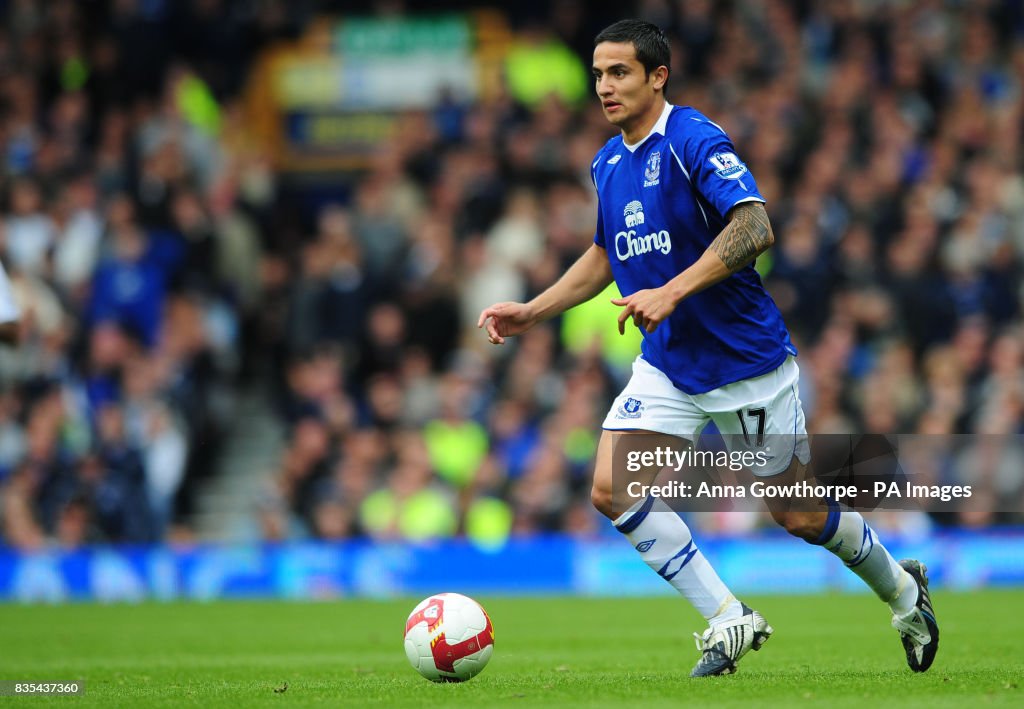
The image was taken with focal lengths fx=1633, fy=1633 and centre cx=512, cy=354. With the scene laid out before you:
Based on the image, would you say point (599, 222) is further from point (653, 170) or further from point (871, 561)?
point (871, 561)

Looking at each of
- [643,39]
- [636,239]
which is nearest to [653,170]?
[636,239]

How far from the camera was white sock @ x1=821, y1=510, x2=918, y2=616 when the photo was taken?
7160 millimetres

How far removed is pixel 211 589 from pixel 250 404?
3270 mm

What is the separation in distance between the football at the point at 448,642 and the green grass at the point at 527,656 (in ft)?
0.31

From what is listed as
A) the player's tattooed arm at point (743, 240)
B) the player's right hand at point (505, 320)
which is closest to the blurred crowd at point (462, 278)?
the player's right hand at point (505, 320)

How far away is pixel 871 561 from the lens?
721 centimetres

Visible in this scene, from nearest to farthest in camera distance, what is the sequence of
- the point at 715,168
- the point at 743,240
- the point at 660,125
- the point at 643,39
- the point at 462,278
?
the point at 743,240, the point at 715,168, the point at 643,39, the point at 660,125, the point at 462,278

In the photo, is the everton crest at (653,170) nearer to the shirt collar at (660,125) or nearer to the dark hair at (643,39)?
the shirt collar at (660,125)

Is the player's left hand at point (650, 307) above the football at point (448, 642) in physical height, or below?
above

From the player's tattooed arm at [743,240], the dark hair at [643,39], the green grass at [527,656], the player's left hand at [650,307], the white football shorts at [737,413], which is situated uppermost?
the dark hair at [643,39]

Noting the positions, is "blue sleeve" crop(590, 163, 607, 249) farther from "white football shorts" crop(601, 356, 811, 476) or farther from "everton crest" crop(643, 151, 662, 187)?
"white football shorts" crop(601, 356, 811, 476)

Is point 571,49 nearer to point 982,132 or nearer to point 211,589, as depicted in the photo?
point 982,132

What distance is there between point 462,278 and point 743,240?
1075cm

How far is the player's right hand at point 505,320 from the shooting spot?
7531 millimetres
